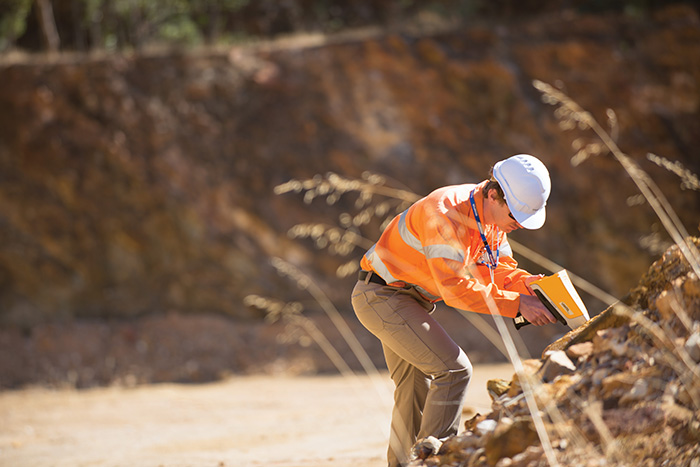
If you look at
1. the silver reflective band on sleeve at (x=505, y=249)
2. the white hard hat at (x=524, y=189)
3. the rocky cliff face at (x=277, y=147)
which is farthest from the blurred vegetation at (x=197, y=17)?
the white hard hat at (x=524, y=189)

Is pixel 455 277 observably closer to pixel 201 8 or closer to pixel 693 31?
pixel 693 31

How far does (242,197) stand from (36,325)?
3.54 m

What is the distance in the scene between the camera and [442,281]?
9.15 ft

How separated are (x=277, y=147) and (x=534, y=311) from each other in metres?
7.78

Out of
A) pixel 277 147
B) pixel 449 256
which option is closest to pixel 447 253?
pixel 449 256

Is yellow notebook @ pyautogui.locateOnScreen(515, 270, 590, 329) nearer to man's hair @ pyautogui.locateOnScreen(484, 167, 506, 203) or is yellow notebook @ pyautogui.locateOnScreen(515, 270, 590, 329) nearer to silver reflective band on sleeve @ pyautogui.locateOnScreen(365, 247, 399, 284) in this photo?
man's hair @ pyautogui.locateOnScreen(484, 167, 506, 203)

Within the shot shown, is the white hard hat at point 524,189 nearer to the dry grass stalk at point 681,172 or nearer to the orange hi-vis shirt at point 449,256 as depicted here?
the orange hi-vis shirt at point 449,256

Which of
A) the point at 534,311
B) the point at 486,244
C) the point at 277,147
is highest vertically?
the point at 277,147

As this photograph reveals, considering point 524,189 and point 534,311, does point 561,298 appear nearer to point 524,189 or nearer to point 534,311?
point 534,311

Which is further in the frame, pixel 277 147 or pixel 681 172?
pixel 277 147

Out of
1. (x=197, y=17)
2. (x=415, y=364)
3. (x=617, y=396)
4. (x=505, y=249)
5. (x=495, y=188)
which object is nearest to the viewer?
(x=617, y=396)

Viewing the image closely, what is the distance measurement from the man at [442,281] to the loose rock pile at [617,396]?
0.22 meters

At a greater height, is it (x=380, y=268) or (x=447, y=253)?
(x=447, y=253)

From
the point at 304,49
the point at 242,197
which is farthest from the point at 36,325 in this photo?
the point at 304,49
